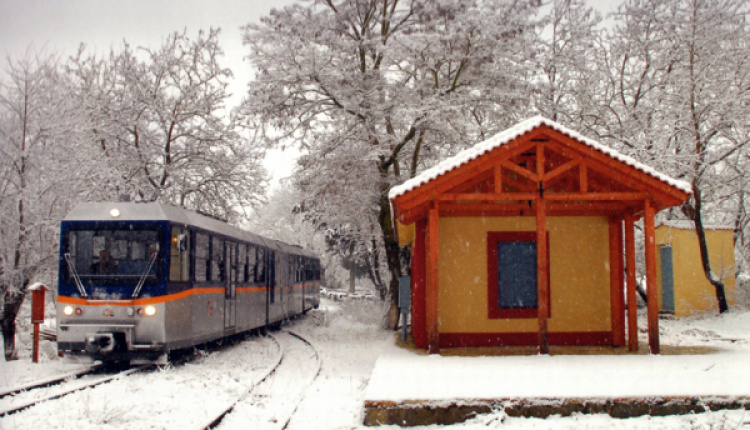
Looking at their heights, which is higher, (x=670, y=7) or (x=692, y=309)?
(x=670, y=7)

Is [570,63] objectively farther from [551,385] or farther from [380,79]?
[551,385]

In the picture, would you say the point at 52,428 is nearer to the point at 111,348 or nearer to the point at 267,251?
the point at 111,348

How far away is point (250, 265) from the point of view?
52.0ft

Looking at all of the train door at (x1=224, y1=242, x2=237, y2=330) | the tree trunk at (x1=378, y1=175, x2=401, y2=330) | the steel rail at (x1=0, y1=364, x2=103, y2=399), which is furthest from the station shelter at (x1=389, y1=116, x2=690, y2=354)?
the tree trunk at (x1=378, y1=175, x2=401, y2=330)

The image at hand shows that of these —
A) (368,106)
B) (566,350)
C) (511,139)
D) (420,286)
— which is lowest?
A: (566,350)

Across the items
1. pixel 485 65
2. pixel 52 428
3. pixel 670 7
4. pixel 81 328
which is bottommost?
pixel 52 428

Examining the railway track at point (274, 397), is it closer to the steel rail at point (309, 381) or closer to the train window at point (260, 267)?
the steel rail at point (309, 381)

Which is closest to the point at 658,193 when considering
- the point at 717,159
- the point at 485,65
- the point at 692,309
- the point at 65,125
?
the point at 485,65

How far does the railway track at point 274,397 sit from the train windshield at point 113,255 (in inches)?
107

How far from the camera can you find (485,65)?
16.8 meters

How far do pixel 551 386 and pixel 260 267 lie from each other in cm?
1055

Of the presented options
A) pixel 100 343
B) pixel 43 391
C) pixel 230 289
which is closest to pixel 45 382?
pixel 43 391

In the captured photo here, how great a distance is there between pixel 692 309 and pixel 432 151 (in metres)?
9.01

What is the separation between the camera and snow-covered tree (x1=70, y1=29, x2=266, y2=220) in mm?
19734
